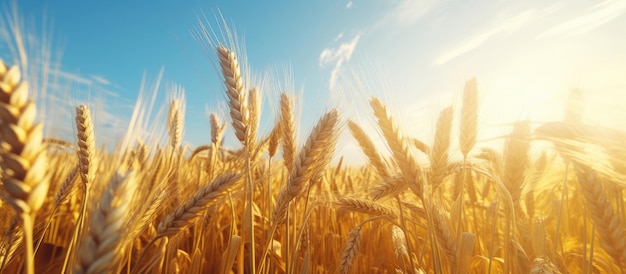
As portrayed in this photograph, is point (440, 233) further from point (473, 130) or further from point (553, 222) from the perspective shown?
point (553, 222)

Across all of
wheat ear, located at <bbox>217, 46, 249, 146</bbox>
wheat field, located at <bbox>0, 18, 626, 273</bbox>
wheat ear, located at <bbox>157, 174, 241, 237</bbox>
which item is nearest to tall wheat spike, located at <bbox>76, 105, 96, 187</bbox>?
wheat field, located at <bbox>0, 18, 626, 273</bbox>

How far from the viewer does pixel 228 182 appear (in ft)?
4.53

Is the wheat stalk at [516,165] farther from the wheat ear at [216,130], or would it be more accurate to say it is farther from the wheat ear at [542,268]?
the wheat ear at [216,130]

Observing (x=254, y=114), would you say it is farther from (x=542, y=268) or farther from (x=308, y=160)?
(x=542, y=268)

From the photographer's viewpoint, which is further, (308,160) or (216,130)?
(216,130)

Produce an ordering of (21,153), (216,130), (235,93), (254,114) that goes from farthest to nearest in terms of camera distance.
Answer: (216,130) < (254,114) < (235,93) < (21,153)

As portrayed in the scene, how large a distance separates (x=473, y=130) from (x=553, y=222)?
2323 millimetres

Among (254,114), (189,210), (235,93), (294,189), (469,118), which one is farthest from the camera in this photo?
(254,114)

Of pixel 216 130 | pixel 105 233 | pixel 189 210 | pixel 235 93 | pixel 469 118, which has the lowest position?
pixel 105 233

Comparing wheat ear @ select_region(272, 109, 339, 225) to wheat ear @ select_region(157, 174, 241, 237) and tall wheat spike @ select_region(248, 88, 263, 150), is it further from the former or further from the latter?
tall wheat spike @ select_region(248, 88, 263, 150)

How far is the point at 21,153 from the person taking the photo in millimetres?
683

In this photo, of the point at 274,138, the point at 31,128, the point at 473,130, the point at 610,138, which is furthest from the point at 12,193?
the point at 610,138

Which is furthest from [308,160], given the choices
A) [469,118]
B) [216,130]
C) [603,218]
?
[216,130]

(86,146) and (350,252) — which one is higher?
(86,146)
